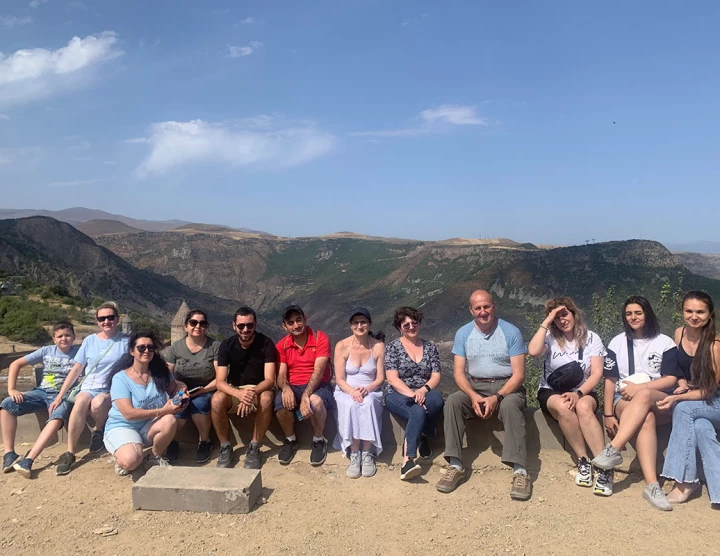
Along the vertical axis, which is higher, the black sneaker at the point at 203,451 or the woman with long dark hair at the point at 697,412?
the woman with long dark hair at the point at 697,412

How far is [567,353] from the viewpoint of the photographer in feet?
15.9


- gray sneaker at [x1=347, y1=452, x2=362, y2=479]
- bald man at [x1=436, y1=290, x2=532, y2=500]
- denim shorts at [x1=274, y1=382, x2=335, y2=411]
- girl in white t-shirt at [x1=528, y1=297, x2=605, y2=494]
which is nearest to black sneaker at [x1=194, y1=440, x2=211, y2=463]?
denim shorts at [x1=274, y1=382, x2=335, y2=411]

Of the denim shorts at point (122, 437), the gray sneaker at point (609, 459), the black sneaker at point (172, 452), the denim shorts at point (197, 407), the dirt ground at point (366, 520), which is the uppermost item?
the denim shorts at point (197, 407)

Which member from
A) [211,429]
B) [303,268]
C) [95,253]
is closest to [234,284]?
[303,268]

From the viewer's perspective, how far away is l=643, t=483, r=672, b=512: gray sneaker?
13.3 ft

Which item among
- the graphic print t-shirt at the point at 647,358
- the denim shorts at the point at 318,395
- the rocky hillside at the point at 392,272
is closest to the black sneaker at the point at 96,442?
the denim shorts at the point at 318,395

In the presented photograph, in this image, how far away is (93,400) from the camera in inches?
201

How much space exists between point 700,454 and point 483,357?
70.0 inches

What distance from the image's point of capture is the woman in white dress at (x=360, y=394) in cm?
485

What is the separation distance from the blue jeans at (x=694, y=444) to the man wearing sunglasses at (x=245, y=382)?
3.29 metres

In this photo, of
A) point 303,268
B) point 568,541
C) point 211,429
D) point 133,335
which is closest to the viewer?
point 568,541

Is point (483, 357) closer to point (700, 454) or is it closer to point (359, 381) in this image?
point (359, 381)

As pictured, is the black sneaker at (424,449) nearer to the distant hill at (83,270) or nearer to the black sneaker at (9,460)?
the black sneaker at (9,460)

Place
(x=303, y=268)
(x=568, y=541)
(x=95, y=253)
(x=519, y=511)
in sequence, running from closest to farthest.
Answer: (x=568, y=541) → (x=519, y=511) → (x=95, y=253) → (x=303, y=268)
